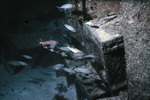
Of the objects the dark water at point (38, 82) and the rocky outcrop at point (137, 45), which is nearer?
the rocky outcrop at point (137, 45)

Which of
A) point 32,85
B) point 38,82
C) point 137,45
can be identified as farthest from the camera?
point 38,82

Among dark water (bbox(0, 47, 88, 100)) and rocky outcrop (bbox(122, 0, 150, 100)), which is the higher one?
rocky outcrop (bbox(122, 0, 150, 100))

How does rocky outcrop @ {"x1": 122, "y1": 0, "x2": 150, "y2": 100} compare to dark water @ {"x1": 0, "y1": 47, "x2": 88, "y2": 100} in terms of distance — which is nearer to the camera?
rocky outcrop @ {"x1": 122, "y1": 0, "x2": 150, "y2": 100}

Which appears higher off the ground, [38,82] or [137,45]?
[137,45]

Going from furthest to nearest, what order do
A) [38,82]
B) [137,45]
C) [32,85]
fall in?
[38,82] < [32,85] < [137,45]

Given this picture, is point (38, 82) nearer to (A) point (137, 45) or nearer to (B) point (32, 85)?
(B) point (32, 85)

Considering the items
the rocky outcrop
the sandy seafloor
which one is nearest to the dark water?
the sandy seafloor

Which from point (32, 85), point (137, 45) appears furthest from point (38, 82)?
point (137, 45)

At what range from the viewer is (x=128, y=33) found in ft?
5.50

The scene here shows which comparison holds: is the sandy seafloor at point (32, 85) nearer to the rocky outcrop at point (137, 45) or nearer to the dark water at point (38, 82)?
the dark water at point (38, 82)

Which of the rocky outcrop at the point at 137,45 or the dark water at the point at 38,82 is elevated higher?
the rocky outcrop at the point at 137,45

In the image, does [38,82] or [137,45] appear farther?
[38,82]

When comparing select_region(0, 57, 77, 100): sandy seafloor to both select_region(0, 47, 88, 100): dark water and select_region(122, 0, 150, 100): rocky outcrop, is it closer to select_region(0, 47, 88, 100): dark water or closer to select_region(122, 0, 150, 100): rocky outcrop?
select_region(0, 47, 88, 100): dark water

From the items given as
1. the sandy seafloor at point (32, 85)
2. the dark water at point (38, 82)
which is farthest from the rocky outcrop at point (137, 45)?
the sandy seafloor at point (32, 85)
